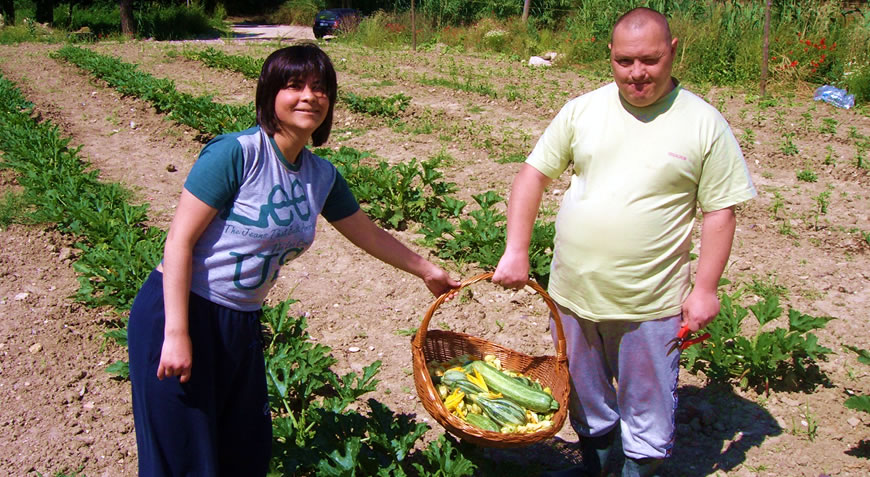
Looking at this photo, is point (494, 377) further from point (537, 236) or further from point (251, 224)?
point (537, 236)

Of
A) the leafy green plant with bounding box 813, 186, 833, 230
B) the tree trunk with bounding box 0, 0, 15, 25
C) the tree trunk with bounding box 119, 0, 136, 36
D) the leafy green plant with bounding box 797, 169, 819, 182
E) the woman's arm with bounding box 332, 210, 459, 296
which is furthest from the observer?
the tree trunk with bounding box 0, 0, 15, 25

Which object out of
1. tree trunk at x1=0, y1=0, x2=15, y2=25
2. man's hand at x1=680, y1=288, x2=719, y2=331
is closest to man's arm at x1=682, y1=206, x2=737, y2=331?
man's hand at x1=680, y1=288, x2=719, y2=331

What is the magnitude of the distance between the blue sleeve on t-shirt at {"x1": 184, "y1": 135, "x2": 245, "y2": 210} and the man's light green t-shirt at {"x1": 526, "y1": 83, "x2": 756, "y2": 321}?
1.08 meters

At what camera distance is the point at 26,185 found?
21.3 ft

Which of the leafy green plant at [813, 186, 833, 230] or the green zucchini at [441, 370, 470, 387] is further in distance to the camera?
the leafy green plant at [813, 186, 833, 230]

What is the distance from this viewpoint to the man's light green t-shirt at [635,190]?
242 cm

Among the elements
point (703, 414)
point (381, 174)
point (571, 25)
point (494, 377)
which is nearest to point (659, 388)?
point (494, 377)

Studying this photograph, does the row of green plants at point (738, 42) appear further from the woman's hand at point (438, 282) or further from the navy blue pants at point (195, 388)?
the navy blue pants at point (195, 388)

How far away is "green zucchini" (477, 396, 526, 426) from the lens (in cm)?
270

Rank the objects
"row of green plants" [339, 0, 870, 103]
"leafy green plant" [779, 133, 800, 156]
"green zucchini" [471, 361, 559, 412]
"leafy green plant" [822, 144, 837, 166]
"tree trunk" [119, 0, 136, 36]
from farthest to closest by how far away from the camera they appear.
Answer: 1. "tree trunk" [119, 0, 136, 36]
2. "row of green plants" [339, 0, 870, 103]
3. "leafy green plant" [779, 133, 800, 156]
4. "leafy green plant" [822, 144, 837, 166]
5. "green zucchini" [471, 361, 559, 412]

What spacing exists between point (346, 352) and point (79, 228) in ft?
8.41

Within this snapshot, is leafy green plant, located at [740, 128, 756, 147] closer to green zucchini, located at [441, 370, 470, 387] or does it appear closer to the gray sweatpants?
the gray sweatpants

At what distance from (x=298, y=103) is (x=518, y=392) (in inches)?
53.9

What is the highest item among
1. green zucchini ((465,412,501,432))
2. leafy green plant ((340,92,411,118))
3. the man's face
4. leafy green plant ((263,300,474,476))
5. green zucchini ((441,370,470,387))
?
the man's face
